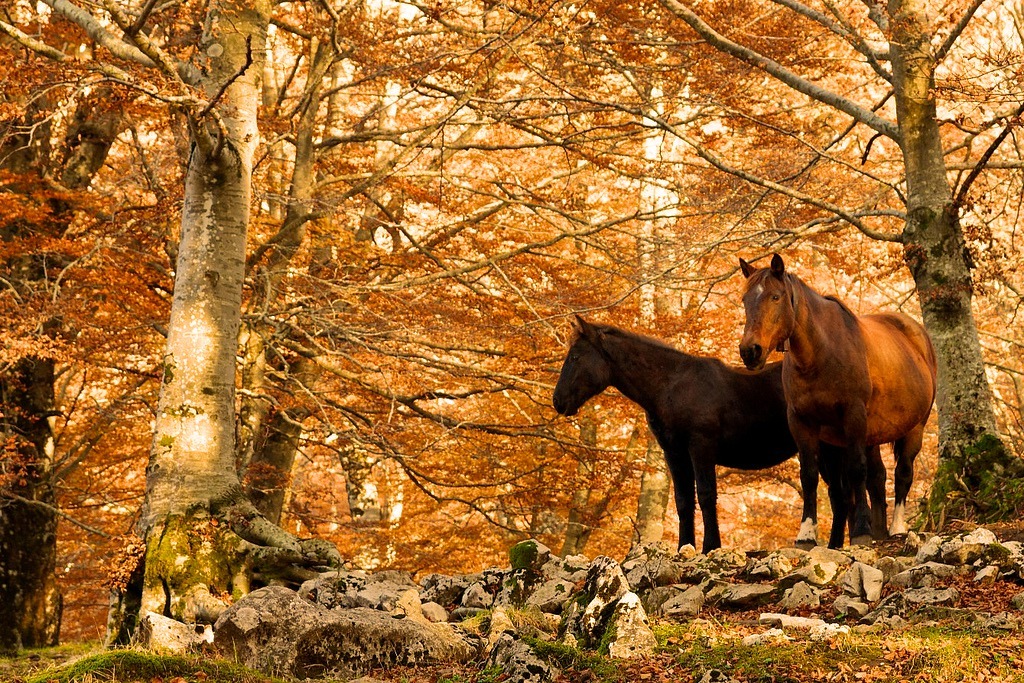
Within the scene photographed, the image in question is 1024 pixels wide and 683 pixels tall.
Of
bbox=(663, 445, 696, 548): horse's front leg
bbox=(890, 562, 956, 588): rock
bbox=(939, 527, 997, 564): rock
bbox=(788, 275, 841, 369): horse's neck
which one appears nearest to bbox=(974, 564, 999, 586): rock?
bbox=(890, 562, 956, 588): rock

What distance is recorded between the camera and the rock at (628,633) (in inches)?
194

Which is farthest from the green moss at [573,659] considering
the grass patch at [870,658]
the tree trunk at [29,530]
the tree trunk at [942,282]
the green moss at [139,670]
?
the tree trunk at [29,530]

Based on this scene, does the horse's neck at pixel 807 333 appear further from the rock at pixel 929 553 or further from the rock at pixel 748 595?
the rock at pixel 748 595

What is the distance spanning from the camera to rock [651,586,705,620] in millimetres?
6145

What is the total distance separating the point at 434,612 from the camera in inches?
263

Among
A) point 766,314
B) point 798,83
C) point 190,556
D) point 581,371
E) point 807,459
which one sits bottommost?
point 190,556

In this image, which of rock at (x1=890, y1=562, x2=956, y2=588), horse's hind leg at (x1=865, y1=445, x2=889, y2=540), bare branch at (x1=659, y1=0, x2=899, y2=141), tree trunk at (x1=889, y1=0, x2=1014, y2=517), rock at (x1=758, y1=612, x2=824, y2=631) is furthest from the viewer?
bare branch at (x1=659, y1=0, x2=899, y2=141)

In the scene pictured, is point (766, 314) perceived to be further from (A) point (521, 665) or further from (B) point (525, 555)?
(A) point (521, 665)

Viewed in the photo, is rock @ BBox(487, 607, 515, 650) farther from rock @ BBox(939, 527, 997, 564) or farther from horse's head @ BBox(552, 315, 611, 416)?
horse's head @ BBox(552, 315, 611, 416)

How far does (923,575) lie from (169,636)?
437 centimetres

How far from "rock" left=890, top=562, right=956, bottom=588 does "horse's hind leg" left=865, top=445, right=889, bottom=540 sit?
2.24m

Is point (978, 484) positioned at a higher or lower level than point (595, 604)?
higher

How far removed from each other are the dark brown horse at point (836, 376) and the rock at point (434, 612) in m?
2.74

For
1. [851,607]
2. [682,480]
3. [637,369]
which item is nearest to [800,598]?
[851,607]
